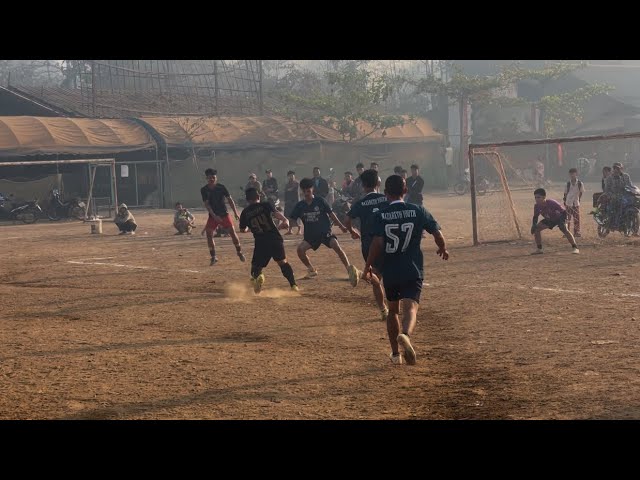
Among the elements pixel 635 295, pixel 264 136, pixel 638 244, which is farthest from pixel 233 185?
pixel 635 295

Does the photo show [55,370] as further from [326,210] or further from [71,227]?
[71,227]

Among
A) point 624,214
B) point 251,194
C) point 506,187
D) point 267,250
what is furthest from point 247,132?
point 251,194

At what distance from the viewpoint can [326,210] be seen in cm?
1557

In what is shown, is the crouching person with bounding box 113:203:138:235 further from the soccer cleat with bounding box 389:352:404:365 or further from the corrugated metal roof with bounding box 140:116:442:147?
the soccer cleat with bounding box 389:352:404:365

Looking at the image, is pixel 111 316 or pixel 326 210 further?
pixel 326 210

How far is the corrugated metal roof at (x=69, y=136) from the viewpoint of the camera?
124 ft

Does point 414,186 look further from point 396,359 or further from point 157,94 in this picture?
point 157,94

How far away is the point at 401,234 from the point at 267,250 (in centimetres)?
563

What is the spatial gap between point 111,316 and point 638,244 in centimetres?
1230

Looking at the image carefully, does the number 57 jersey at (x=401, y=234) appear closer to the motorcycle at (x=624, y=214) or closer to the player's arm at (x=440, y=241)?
the player's arm at (x=440, y=241)

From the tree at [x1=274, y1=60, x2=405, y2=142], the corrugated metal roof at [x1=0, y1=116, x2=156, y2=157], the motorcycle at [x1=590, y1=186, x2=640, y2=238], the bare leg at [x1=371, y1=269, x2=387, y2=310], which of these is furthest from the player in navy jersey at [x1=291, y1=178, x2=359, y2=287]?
the tree at [x1=274, y1=60, x2=405, y2=142]

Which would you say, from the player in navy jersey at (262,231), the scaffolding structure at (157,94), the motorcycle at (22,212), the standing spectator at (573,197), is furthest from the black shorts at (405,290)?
the scaffolding structure at (157,94)

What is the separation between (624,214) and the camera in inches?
864

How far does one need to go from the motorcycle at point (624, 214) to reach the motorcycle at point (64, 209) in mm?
20538
